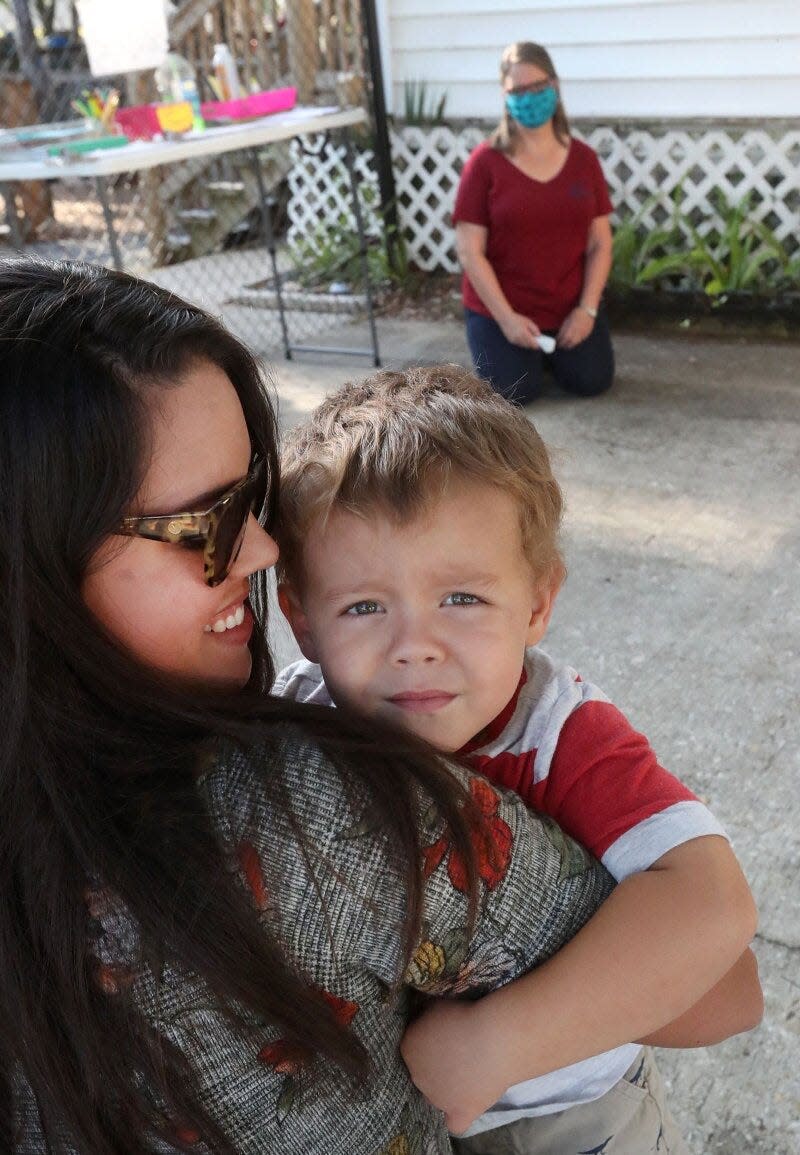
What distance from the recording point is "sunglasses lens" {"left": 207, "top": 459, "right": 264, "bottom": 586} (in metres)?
1.07

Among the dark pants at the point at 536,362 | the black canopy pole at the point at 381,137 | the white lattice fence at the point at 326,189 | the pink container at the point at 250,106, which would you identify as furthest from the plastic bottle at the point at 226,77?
the dark pants at the point at 536,362

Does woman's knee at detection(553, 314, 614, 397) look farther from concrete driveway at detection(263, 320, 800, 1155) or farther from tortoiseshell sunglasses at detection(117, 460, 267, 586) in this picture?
tortoiseshell sunglasses at detection(117, 460, 267, 586)

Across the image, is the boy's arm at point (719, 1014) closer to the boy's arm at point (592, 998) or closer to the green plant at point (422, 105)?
the boy's arm at point (592, 998)

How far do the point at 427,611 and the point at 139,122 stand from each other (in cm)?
455

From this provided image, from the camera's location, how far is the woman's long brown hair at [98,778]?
2.80ft

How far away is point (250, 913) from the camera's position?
0.85 metres

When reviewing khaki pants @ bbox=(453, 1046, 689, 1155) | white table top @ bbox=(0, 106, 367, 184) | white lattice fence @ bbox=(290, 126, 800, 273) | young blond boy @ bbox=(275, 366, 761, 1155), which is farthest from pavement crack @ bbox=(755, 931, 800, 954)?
white lattice fence @ bbox=(290, 126, 800, 273)

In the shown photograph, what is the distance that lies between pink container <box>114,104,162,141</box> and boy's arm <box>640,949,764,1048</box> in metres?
4.82

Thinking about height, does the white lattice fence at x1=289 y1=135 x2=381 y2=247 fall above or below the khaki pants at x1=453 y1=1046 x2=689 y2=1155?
above

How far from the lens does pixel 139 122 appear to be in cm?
512

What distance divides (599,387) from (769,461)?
3.35 ft

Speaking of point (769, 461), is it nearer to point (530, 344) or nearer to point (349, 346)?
point (530, 344)

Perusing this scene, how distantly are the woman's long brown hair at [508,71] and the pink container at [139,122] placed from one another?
1.50 meters

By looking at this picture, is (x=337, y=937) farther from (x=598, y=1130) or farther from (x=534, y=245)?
(x=534, y=245)
